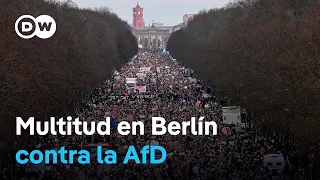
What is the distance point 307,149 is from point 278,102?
5.49 metres

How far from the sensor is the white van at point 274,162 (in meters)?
31.0

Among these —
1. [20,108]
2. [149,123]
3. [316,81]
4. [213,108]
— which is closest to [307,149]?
[316,81]

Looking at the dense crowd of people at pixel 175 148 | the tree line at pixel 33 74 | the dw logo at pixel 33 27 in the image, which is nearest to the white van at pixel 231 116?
the dense crowd of people at pixel 175 148

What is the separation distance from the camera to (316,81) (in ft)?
100

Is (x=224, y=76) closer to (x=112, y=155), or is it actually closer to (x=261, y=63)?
(x=261, y=63)

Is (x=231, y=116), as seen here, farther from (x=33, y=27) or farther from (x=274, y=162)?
(x=274, y=162)

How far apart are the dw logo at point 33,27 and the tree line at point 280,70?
11831 millimetres

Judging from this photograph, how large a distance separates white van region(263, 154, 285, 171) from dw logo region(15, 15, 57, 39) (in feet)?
51.6

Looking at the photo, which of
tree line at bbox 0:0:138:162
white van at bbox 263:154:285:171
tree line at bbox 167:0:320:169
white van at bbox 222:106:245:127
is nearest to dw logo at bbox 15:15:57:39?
tree line at bbox 0:0:138:162

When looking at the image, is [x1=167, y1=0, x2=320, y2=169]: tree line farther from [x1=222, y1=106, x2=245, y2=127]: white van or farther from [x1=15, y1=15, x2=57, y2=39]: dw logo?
[x1=15, y1=15, x2=57, y2=39]: dw logo

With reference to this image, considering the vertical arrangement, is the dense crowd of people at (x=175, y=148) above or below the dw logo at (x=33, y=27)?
below

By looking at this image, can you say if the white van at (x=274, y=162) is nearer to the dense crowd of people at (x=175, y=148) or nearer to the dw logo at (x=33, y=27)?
the dense crowd of people at (x=175, y=148)

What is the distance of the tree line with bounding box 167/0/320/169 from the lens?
31.4m

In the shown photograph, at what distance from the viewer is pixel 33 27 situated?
5319cm
